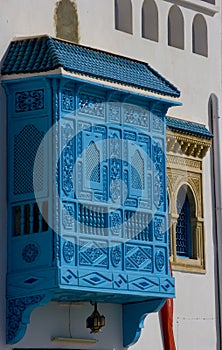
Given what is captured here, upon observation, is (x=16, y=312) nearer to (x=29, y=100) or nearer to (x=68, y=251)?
(x=68, y=251)

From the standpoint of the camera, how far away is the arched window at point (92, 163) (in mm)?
13125

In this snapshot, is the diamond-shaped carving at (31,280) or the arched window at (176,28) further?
the arched window at (176,28)

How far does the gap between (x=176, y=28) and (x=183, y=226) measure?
244cm

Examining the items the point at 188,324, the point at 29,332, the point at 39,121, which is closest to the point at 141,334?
the point at 188,324

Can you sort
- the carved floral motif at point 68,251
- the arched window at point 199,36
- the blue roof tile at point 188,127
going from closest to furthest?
the carved floral motif at point 68,251, the blue roof tile at point 188,127, the arched window at point 199,36

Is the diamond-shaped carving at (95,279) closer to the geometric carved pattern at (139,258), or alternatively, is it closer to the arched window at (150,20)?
the geometric carved pattern at (139,258)

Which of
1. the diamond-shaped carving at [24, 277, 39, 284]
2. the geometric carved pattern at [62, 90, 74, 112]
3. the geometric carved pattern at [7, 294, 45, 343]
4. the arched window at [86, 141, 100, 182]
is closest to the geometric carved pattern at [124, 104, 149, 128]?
the arched window at [86, 141, 100, 182]

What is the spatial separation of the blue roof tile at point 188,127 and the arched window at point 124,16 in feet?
3.82

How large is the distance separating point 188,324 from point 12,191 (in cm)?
327

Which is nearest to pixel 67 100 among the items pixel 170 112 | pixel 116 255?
pixel 116 255

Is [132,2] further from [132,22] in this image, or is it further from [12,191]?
[12,191]

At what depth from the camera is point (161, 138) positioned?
14.1 m

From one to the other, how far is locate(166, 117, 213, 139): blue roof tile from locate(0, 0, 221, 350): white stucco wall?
0.50 ft

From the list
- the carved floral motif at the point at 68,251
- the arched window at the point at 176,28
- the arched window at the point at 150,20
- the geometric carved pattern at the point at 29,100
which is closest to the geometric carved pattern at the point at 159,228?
the carved floral motif at the point at 68,251
